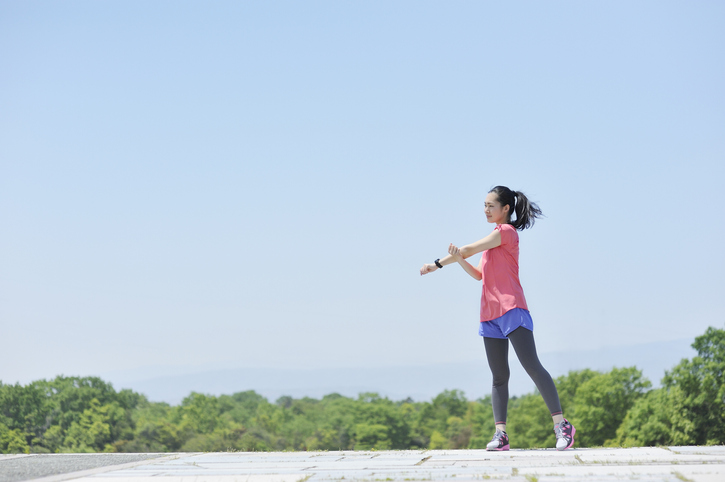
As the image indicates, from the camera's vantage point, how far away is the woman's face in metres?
6.23

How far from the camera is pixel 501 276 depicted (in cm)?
596

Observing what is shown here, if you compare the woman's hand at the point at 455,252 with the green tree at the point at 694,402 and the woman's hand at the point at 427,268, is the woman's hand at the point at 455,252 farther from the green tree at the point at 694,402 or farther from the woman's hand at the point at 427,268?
the green tree at the point at 694,402

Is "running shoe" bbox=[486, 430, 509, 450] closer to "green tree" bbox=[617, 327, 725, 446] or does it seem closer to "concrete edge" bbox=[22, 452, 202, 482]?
"concrete edge" bbox=[22, 452, 202, 482]

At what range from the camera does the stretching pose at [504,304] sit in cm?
574

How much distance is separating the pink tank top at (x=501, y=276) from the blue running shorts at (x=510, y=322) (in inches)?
1.9

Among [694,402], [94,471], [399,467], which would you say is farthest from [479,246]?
[694,402]

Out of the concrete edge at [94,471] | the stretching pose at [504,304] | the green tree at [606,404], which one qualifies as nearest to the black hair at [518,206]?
the stretching pose at [504,304]

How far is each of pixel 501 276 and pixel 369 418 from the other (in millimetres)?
87337

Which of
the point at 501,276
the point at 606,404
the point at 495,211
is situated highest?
the point at 495,211

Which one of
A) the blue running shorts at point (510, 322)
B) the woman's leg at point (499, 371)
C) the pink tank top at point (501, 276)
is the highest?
the pink tank top at point (501, 276)

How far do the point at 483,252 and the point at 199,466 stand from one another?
2968 mm

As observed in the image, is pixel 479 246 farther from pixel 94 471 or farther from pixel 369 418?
pixel 369 418

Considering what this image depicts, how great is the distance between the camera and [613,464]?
13.9 feet

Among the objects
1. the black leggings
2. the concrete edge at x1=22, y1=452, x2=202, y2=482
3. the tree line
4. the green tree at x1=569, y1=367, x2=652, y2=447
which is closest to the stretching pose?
the black leggings
